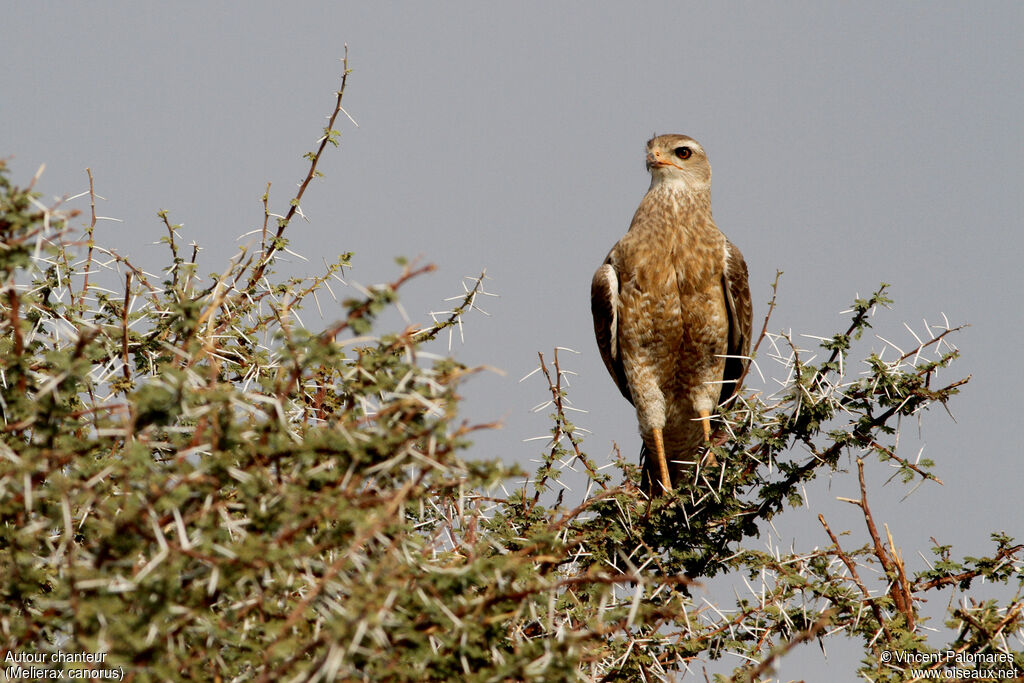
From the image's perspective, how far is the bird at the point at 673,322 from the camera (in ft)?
22.4

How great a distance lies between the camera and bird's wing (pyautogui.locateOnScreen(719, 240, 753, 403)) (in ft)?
22.6

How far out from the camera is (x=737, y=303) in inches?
272

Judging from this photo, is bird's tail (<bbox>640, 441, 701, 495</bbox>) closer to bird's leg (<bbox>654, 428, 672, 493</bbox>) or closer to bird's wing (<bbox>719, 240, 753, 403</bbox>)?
bird's leg (<bbox>654, 428, 672, 493</bbox>)

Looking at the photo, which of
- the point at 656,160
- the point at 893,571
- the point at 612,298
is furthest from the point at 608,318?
the point at 893,571

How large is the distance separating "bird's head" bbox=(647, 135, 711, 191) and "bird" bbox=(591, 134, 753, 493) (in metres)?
0.39

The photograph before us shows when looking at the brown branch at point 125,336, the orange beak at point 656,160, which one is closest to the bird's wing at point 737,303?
the orange beak at point 656,160

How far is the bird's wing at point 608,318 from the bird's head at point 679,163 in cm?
85

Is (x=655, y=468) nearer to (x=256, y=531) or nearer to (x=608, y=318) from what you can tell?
(x=608, y=318)

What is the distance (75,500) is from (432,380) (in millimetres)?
950

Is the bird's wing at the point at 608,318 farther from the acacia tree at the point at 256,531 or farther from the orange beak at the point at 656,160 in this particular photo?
the acacia tree at the point at 256,531

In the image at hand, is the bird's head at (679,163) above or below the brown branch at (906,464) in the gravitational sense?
above

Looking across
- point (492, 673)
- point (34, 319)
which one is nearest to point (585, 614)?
point (492, 673)

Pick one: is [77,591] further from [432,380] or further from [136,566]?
[432,380]

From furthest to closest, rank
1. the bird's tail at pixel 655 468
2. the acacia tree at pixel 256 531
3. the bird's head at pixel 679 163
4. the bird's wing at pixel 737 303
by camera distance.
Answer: the bird's head at pixel 679 163 < the bird's wing at pixel 737 303 < the bird's tail at pixel 655 468 < the acacia tree at pixel 256 531
